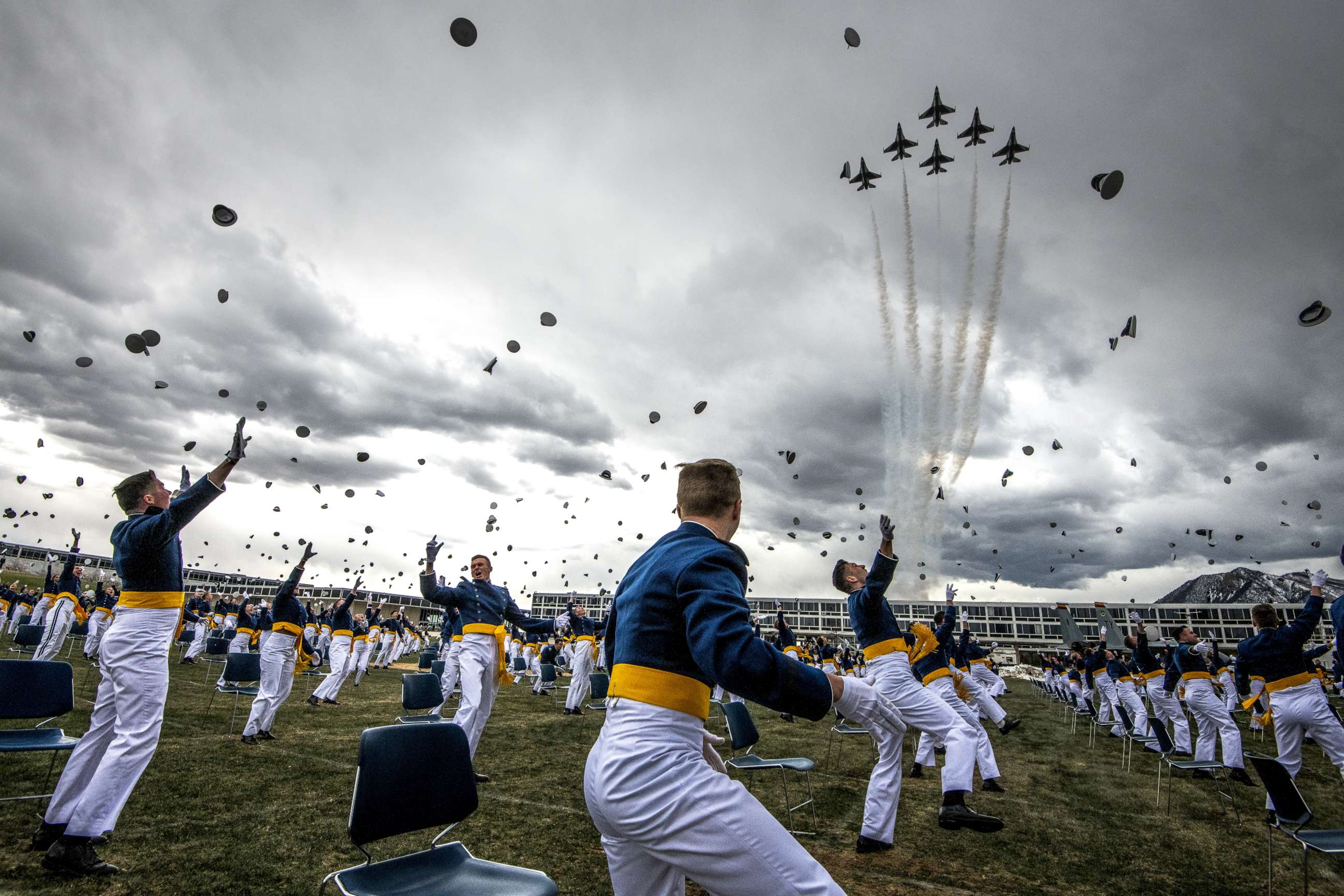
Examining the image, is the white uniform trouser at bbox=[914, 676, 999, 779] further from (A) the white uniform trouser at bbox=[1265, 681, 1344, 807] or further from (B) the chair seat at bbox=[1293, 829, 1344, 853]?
(A) the white uniform trouser at bbox=[1265, 681, 1344, 807]

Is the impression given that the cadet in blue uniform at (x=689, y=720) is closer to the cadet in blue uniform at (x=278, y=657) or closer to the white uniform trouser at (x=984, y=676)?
the cadet in blue uniform at (x=278, y=657)

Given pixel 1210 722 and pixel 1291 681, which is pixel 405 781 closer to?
pixel 1291 681

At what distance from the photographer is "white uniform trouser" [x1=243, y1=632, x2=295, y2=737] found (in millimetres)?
9367

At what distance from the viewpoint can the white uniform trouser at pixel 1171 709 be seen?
1367 cm

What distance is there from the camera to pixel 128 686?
4.63 m

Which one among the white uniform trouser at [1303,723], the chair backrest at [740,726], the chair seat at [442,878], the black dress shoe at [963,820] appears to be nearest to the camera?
the chair seat at [442,878]

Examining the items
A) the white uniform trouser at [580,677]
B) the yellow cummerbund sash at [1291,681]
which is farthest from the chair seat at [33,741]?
the yellow cummerbund sash at [1291,681]

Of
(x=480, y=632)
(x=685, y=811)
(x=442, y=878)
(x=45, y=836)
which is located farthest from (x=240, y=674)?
(x=685, y=811)

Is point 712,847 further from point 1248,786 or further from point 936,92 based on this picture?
point 936,92

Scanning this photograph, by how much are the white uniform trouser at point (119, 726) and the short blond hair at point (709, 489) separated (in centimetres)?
451

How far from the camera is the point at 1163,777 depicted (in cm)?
1091

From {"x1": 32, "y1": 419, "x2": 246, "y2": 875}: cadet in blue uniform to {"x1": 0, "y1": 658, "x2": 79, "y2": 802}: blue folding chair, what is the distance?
75cm

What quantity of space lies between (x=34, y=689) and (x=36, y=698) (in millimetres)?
84

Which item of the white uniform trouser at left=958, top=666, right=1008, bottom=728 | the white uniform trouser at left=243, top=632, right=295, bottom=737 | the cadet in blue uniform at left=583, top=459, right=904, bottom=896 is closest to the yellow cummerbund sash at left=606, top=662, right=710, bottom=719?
the cadet in blue uniform at left=583, top=459, right=904, bottom=896
